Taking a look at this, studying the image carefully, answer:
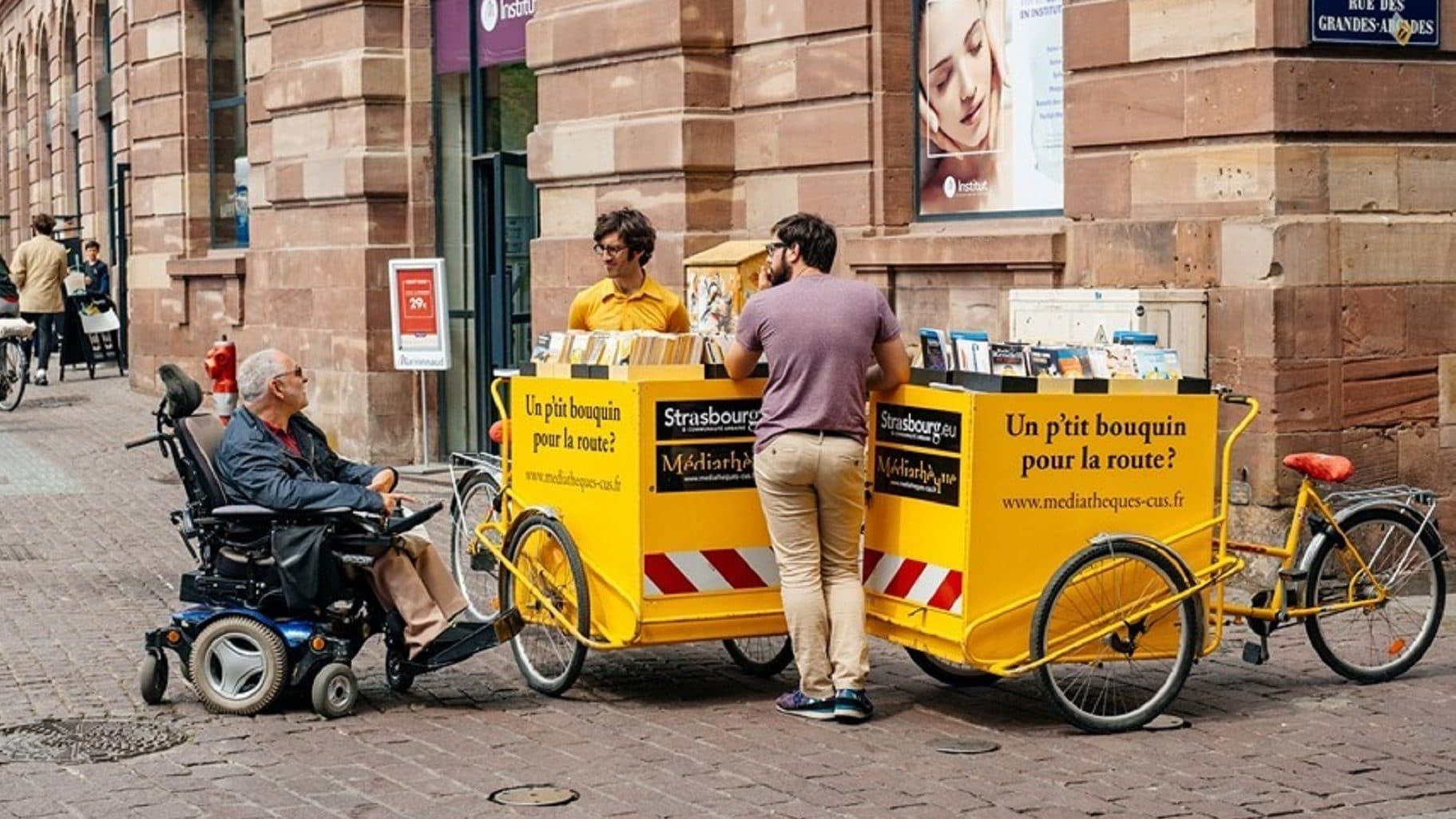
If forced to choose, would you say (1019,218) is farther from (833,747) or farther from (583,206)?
(833,747)

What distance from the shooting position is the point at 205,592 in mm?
8977

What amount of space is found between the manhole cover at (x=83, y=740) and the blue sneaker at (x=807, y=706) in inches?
82.7

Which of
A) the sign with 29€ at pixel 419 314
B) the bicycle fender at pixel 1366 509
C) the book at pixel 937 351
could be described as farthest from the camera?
the sign with 29€ at pixel 419 314

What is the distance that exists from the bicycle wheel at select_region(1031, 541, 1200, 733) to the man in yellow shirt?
8.37ft

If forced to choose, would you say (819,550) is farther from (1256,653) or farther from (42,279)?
(42,279)

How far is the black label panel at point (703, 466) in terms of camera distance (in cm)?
879

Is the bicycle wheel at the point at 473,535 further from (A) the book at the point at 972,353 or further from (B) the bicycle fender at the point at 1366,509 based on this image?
(B) the bicycle fender at the point at 1366,509

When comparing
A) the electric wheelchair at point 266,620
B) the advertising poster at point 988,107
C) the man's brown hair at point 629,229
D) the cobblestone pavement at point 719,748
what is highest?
the advertising poster at point 988,107

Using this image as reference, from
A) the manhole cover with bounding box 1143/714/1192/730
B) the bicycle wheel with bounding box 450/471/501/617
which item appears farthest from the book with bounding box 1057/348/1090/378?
the bicycle wheel with bounding box 450/471/501/617

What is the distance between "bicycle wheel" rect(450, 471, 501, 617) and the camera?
34.8 feet

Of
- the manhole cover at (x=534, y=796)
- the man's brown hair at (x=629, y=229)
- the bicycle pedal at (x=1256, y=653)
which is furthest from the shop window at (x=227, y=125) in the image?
the manhole cover at (x=534, y=796)

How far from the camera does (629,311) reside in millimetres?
10164

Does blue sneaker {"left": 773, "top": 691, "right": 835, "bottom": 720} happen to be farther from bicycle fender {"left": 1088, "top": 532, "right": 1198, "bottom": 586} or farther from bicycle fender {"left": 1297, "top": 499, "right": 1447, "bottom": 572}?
bicycle fender {"left": 1297, "top": 499, "right": 1447, "bottom": 572}

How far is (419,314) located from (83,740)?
950 cm
